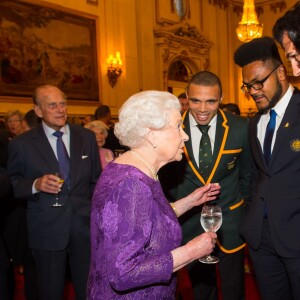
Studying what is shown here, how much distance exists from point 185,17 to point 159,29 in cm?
147

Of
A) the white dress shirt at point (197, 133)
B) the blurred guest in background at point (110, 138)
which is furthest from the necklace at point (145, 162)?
the blurred guest in background at point (110, 138)

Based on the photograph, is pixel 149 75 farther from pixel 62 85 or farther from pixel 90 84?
pixel 62 85

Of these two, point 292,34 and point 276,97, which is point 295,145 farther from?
point 292,34

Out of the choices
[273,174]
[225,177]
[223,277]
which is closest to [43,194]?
[225,177]

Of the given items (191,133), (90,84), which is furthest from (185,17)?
(191,133)

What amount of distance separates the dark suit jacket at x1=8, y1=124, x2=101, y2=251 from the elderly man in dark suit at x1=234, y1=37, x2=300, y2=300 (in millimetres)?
1205

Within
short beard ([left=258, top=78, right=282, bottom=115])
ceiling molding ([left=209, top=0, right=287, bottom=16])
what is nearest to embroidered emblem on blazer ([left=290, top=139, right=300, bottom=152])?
short beard ([left=258, top=78, right=282, bottom=115])

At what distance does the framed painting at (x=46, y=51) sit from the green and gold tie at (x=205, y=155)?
19.4 ft

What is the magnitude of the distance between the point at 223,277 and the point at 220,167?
773 millimetres

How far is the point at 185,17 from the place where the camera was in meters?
12.3

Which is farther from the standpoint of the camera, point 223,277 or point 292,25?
point 223,277

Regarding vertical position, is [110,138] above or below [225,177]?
above

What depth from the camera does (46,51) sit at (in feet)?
27.7

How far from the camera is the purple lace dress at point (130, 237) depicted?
150 centimetres
